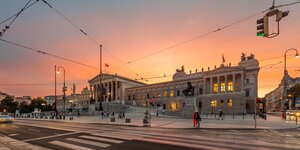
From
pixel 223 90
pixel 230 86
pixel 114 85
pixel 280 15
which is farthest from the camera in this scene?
pixel 114 85

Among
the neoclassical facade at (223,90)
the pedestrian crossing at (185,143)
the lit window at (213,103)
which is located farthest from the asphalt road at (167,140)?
the lit window at (213,103)

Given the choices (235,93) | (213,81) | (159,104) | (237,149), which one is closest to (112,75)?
(159,104)

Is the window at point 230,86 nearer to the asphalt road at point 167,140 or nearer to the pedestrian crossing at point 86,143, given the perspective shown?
the asphalt road at point 167,140

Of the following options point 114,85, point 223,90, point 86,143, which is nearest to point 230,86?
point 223,90

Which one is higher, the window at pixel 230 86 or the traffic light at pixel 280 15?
the traffic light at pixel 280 15

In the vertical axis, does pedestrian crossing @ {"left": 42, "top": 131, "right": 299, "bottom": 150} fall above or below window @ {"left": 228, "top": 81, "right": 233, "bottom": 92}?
below

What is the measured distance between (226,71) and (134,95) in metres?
56.0

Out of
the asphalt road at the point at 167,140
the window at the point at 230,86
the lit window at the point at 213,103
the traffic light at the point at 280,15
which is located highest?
the traffic light at the point at 280,15

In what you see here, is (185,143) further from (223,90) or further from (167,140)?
(223,90)

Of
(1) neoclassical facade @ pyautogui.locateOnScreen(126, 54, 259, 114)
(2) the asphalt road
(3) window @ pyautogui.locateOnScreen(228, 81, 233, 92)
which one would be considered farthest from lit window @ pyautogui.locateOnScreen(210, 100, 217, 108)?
(2) the asphalt road

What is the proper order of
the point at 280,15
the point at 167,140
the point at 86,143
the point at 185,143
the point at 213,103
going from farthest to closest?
the point at 213,103
the point at 167,140
the point at 86,143
the point at 185,143
the point at 280,15

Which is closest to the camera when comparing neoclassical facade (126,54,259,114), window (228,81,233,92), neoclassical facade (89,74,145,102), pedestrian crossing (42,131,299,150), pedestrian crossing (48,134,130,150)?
pedestrian crossing (42,131,299,150)

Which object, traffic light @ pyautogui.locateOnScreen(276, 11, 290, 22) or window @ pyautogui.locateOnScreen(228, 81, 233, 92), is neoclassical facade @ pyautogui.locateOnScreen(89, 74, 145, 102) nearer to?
window @ pyautogui.locateOnScreen(228, 81, 233, 92)

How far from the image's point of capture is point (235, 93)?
9675 cm
